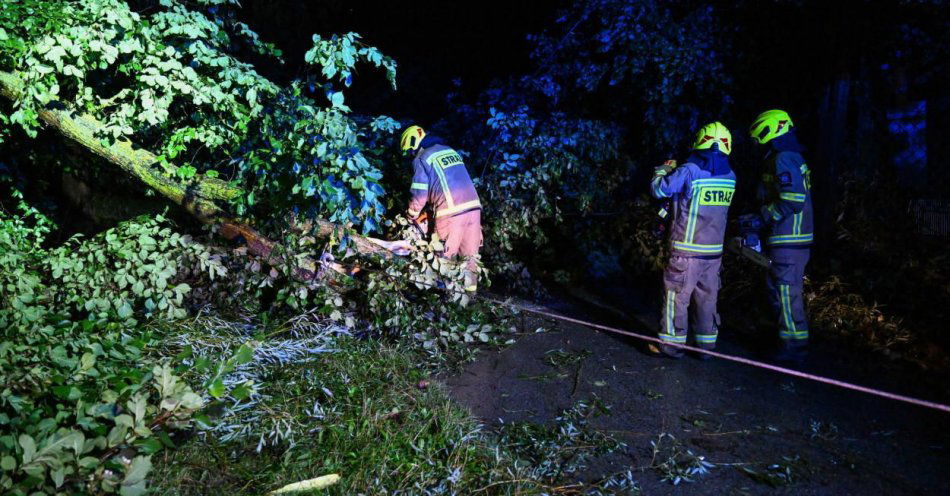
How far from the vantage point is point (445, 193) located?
5047mm

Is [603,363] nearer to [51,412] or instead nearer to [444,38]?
[51,412]

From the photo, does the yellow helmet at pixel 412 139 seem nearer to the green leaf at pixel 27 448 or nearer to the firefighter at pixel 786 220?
the firefighter at pixel 786 220

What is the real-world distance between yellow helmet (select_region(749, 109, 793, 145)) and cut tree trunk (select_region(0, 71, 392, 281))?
10.3 ft

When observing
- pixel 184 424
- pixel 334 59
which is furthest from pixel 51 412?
pixel 334 59

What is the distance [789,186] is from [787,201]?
0.38ft

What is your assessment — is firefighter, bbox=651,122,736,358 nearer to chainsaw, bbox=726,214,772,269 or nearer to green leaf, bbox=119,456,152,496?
chainsaw, bbox=726,214,772,269

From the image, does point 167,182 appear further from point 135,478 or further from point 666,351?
point 666,351

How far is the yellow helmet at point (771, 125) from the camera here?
4.33 metres

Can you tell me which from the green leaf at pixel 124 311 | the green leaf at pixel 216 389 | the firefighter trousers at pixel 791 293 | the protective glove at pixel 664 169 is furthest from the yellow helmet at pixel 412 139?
the firefighter trousers at pixel 791 293

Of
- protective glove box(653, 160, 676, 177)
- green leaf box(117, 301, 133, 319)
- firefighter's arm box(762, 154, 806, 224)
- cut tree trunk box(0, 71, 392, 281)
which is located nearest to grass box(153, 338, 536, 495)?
green leaf box(117, 301, 133, 319)

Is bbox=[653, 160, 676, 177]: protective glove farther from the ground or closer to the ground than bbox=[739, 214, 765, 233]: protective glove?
farther from the ground

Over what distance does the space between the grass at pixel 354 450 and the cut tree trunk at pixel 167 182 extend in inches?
55.3

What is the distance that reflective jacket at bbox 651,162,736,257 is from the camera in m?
4.27

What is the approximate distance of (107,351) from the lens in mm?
3051
